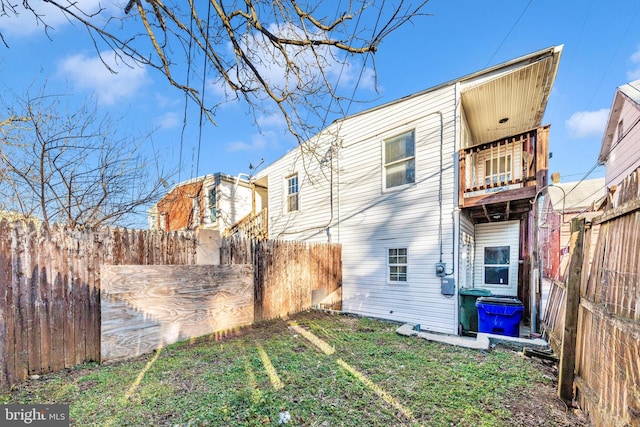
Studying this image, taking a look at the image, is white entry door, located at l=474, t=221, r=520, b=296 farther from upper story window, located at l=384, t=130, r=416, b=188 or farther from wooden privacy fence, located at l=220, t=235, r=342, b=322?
wooden privacy fence, located at l=220, t=235, r=342, b=322

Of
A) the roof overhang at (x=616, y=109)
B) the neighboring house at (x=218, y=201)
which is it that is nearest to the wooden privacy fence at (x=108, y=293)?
the neighboring house at (x=218, y=201)

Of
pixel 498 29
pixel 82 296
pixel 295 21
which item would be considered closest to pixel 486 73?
pixel 498 29

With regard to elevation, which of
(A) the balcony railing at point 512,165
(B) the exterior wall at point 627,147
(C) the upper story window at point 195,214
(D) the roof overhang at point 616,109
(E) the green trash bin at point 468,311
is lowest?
(E) the green trash bin at point 468,311

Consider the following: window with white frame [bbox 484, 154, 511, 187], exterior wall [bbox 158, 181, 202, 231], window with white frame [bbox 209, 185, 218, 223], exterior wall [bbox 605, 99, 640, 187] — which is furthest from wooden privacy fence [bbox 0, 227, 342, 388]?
exterior wall [bbox 605, 99, 640, 187]

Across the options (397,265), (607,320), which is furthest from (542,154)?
(607,320)

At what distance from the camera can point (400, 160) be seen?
22.4ft

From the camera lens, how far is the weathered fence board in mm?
3629

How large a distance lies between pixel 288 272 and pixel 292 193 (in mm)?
3764

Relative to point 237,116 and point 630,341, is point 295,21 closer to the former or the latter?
point 237,116

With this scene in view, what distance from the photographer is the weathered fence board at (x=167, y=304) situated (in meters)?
3.63

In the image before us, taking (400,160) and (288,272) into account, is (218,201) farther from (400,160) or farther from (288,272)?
(400,160)

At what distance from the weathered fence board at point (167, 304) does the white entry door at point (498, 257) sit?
6403 mm

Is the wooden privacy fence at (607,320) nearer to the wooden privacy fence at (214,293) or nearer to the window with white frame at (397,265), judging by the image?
the window with white frame at (397,265)

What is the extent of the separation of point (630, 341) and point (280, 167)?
915cm
